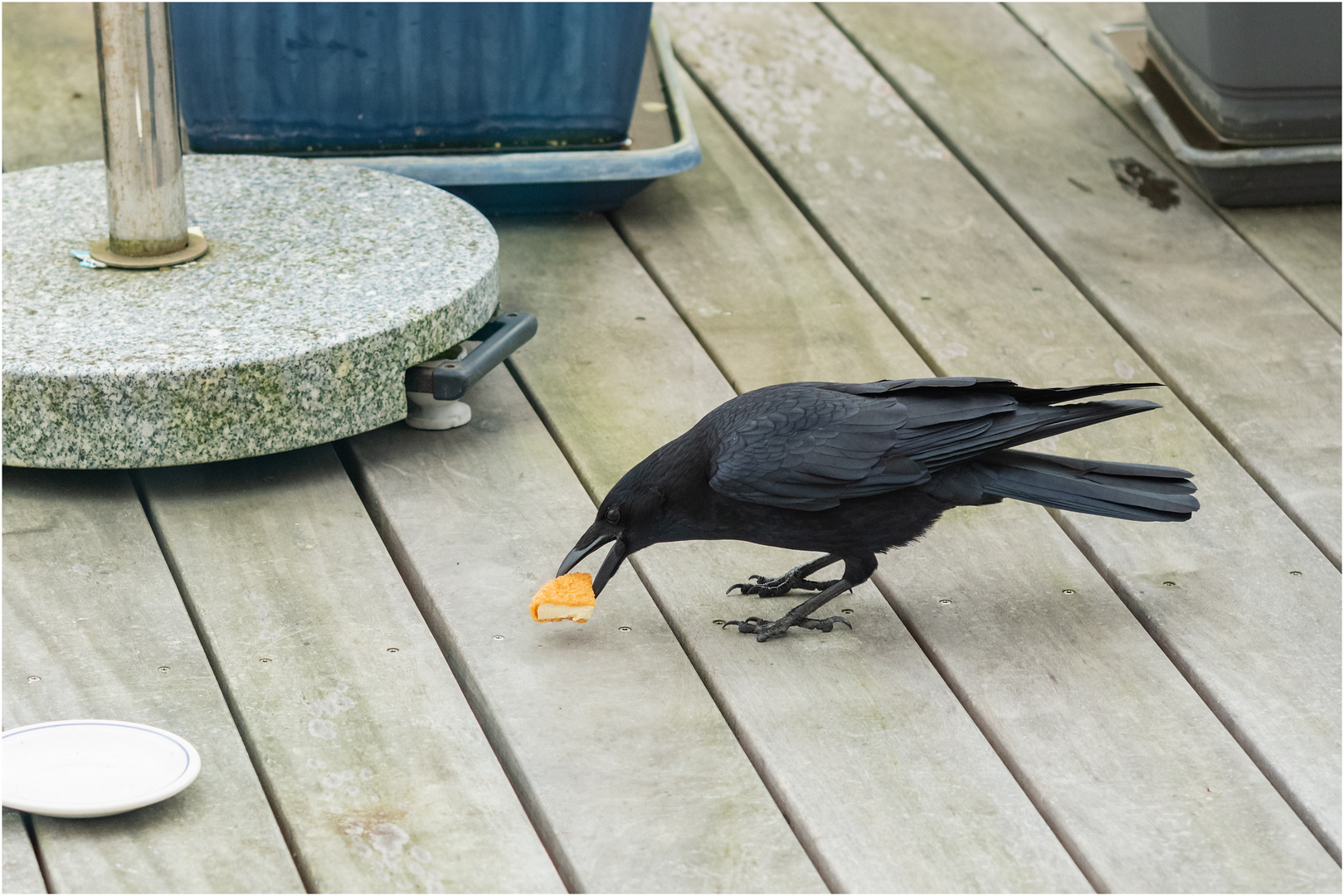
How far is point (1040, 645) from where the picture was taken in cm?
217

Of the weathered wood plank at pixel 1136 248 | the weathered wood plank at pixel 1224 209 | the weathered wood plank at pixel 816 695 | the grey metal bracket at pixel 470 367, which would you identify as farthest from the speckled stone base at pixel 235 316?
the weathered wood plank at pixel 1224 209

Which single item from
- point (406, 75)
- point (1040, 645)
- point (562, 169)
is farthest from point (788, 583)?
point (406, 75)

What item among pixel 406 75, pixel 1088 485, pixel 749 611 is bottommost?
pixel 749 611

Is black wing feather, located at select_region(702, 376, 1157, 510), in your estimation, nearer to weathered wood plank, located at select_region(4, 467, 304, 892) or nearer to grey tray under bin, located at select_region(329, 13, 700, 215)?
weathered wood plank, located at select_region(4, 467, 304, 892)

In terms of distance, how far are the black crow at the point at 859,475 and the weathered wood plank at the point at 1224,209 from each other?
3.86 feet

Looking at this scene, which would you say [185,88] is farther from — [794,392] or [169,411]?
[794,392]

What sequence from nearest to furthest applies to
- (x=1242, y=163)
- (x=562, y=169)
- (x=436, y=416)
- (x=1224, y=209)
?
(x=436, y=416), (x=562, y=169), (x=1242, y=163), (x=1224, y=209)

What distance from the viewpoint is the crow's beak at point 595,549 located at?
7.13 feet

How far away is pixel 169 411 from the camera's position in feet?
7.70

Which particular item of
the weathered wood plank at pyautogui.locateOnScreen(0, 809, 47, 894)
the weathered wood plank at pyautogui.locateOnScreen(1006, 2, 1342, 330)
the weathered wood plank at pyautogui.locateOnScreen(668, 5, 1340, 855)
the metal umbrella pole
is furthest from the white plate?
the weathered wood plank at pyautogui.locateOnScreen(1006, 2, 1342, 330)

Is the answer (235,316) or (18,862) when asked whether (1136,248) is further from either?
(18,862)

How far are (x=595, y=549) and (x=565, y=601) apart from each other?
0.29ft

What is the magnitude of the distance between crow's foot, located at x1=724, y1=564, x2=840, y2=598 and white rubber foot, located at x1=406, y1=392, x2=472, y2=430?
648mm

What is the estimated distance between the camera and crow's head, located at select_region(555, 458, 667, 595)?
214 centimetres
